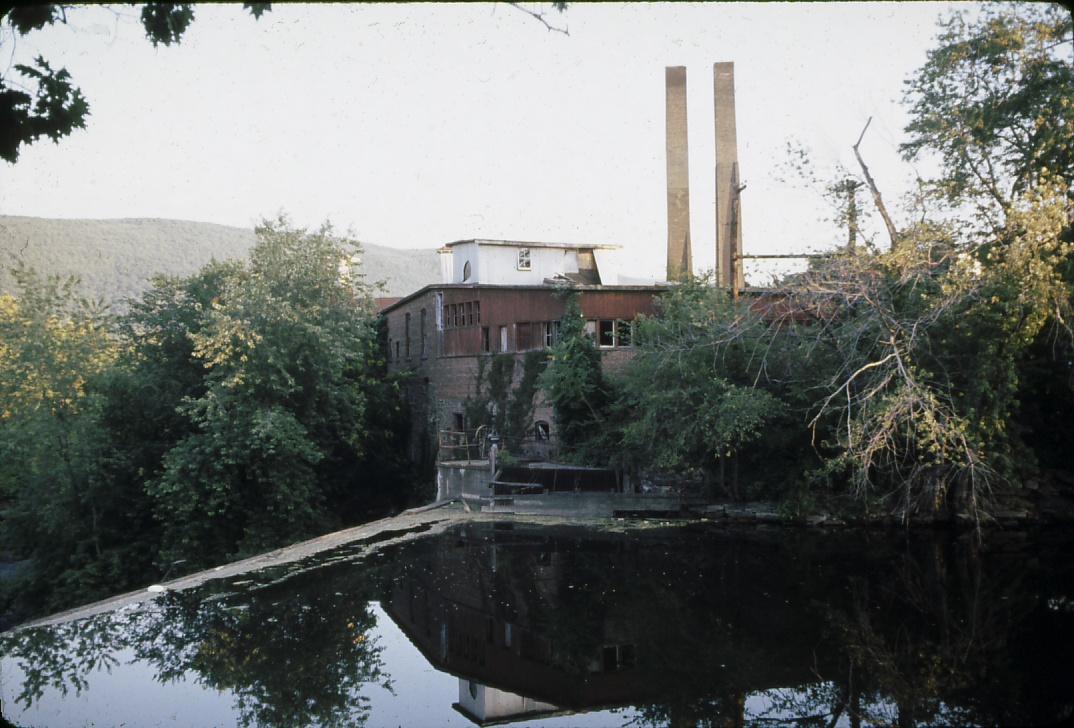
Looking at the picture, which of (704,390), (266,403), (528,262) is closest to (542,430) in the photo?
(704,390)

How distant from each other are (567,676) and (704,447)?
9.10 metres

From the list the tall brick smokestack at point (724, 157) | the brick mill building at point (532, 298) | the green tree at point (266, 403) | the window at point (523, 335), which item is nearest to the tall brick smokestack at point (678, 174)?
the brick mill building at point (532, 298)

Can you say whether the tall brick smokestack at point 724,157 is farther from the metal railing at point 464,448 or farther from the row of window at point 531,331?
the metal railing at point 464,448

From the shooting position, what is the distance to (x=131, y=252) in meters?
52.5

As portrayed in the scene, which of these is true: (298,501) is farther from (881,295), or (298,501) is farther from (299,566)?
(881,295)

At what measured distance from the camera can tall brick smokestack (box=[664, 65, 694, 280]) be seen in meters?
27.9

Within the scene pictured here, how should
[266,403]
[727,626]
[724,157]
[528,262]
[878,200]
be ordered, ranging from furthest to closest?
[528,262]
[724,157]
[266,403]
[878,200]
[727,626]

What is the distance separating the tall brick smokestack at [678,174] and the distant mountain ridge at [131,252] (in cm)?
1784

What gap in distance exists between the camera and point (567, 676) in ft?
27.4

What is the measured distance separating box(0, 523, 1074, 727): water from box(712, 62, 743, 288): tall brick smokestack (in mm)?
13379

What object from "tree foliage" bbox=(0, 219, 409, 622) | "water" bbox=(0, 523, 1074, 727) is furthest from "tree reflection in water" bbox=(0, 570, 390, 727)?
"tree foliage" bbox=(0, 219, 409, 622)

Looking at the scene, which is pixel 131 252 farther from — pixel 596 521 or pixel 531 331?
pixel 596 521

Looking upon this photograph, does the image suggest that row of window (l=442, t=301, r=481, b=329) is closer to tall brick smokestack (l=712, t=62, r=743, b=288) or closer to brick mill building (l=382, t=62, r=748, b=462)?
brick mill building (l=382, t=62, r=748, b=462)

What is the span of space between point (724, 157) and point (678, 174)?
5.91 feet
